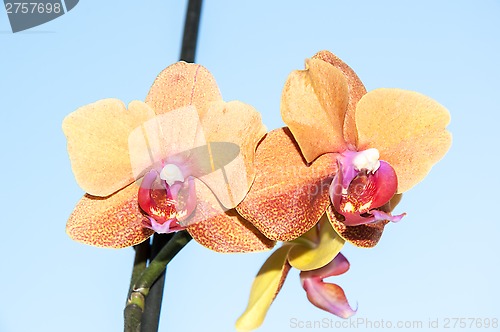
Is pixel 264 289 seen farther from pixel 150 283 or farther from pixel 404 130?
pixel 404 130

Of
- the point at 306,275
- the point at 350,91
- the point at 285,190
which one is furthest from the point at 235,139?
the point at 306,275

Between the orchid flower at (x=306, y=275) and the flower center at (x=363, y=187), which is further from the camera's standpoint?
the orchid flower at (x=306, y=275)

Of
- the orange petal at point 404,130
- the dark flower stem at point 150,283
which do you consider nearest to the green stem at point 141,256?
the dark flower stem at point 150,283

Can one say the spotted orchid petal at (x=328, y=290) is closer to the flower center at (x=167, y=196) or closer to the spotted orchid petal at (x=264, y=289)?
the spotted orchid petal at (x=264, y=289)

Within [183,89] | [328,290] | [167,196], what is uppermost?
[183,89]

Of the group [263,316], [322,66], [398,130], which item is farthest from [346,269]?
[322,66]

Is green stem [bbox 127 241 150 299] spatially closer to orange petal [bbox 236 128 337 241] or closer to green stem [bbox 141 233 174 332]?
green stem [bbox 141 233 174 332]

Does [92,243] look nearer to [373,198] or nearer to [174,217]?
[174,217]
